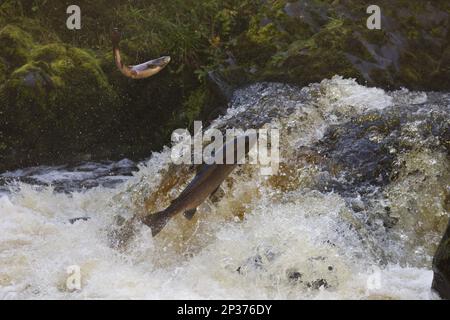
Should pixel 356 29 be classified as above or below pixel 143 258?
above

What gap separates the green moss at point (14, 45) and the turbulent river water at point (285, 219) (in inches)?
70.7

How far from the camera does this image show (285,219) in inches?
184

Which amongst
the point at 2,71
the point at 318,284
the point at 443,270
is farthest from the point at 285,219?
the point at 2,71

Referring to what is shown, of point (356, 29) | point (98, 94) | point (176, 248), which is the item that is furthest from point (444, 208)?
point (98, 94)

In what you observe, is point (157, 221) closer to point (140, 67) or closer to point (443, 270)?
point (140, 67)

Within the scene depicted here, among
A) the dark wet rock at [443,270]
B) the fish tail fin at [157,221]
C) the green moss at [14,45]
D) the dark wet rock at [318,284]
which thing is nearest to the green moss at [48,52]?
the green moss at [14,45]

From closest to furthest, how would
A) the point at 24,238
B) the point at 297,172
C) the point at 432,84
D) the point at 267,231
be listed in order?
the point at 267,231
the point at 24,238
the point at 297,172
the point at 432,84

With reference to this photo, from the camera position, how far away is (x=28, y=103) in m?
7.12

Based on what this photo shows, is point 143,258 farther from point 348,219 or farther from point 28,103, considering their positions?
point 28,103

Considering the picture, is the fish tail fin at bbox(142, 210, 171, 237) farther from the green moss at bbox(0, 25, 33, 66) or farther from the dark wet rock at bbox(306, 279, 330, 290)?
the green moss at bbox(0, 25, 33, 66)

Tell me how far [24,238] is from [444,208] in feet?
10.6

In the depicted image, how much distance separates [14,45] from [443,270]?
18.9 feet
